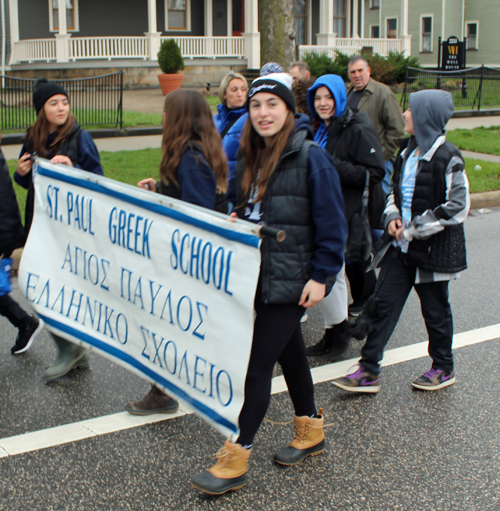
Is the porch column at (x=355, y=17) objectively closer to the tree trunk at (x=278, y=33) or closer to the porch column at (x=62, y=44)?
the porch column at (x=62, y=44)

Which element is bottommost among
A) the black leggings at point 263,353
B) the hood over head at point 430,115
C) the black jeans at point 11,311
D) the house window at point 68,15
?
the black jeans at point 11,311

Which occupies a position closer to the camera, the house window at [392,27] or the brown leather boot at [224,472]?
the brown leather boot at [224,472]

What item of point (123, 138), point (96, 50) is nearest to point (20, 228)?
point (123, 138)

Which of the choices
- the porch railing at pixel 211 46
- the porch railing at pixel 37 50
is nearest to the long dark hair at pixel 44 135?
the porch railing at pixel 37 50

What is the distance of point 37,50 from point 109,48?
2.63 meters

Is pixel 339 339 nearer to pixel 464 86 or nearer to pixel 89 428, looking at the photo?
pixel 89 428

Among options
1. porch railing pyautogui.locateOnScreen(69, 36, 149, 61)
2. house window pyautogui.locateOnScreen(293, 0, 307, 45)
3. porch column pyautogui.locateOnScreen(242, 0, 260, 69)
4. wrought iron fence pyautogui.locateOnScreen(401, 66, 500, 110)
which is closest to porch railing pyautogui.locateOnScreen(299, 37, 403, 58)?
porch column pyautogui.locateOnScreen(242, 0, 260, 69)

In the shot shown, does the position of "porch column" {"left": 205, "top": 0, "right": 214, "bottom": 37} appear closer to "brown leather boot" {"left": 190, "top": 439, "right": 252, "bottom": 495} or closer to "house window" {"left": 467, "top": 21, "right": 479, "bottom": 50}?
"house window" {"left": 467, "top": 21, "right": 479, "bottom": 50}

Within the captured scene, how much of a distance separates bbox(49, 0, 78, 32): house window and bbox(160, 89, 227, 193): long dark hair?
83.1 feet

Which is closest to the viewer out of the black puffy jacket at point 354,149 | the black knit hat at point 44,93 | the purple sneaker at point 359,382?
the purple sneaker at point 359,382

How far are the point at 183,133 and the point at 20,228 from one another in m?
1.47

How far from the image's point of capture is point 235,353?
9.27ft

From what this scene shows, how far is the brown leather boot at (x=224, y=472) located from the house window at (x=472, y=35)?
3829cm

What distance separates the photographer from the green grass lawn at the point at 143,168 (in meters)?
9.80
